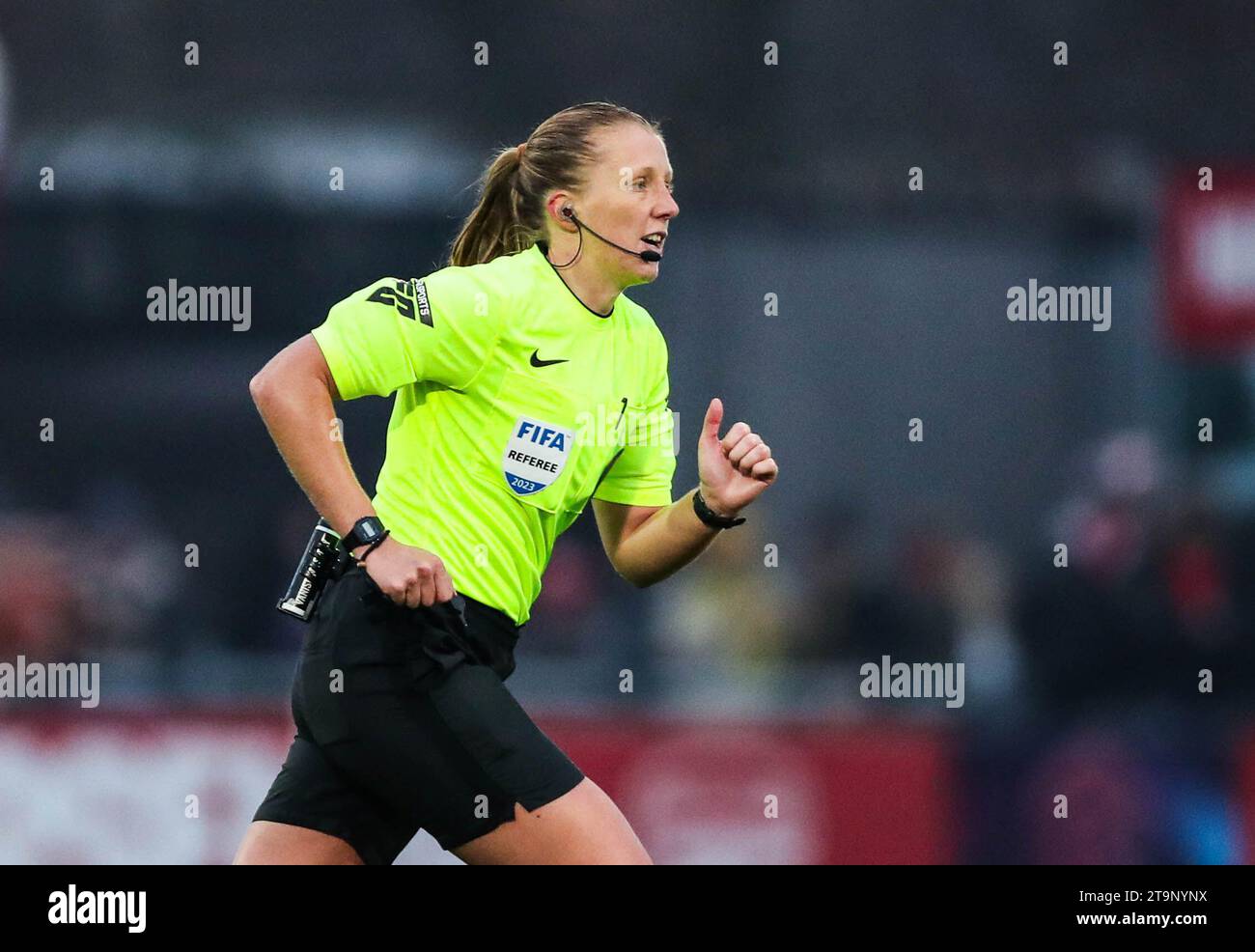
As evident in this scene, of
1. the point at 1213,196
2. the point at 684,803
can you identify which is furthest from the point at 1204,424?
the point at 684,803

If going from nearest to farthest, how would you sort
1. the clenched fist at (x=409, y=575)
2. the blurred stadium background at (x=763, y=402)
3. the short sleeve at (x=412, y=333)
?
the clenched fist at (x=409, y=575) < the short sleeve at (x=412, y=333) < the blurred stadium background at (x=763, y=402)

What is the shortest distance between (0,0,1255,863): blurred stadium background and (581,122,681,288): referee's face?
4.03 metres

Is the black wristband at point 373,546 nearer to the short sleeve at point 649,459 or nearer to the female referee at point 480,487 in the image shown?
the female referee at point 480,487

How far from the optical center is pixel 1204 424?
409 inches

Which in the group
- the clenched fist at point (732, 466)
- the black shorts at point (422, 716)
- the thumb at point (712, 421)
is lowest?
the black shorts at point (422, 716)

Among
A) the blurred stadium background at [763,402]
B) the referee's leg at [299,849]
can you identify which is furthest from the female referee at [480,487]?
the blurred stadium background at [763,402]

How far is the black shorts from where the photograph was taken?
12.0ft

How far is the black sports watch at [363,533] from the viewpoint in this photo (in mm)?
3658

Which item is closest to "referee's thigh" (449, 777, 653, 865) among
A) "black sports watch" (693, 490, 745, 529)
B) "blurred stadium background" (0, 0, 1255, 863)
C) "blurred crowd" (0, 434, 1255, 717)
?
"black sports watch" (693, 490, 745, 529)

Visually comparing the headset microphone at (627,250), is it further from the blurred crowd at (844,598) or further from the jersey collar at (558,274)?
the blurred crowd at (844,598)

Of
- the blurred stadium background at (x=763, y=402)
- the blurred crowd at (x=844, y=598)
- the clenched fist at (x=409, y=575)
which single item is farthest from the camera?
the blurred crowd at (x=844, y=598)

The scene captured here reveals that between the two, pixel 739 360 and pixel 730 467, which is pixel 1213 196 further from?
pixel 730 467

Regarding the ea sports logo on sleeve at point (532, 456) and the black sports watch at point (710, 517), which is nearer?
the ea sports logo on sleeve at point (532, 456)

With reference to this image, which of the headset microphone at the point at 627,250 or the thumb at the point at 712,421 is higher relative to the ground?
the headset microphone at the point at 627,250
